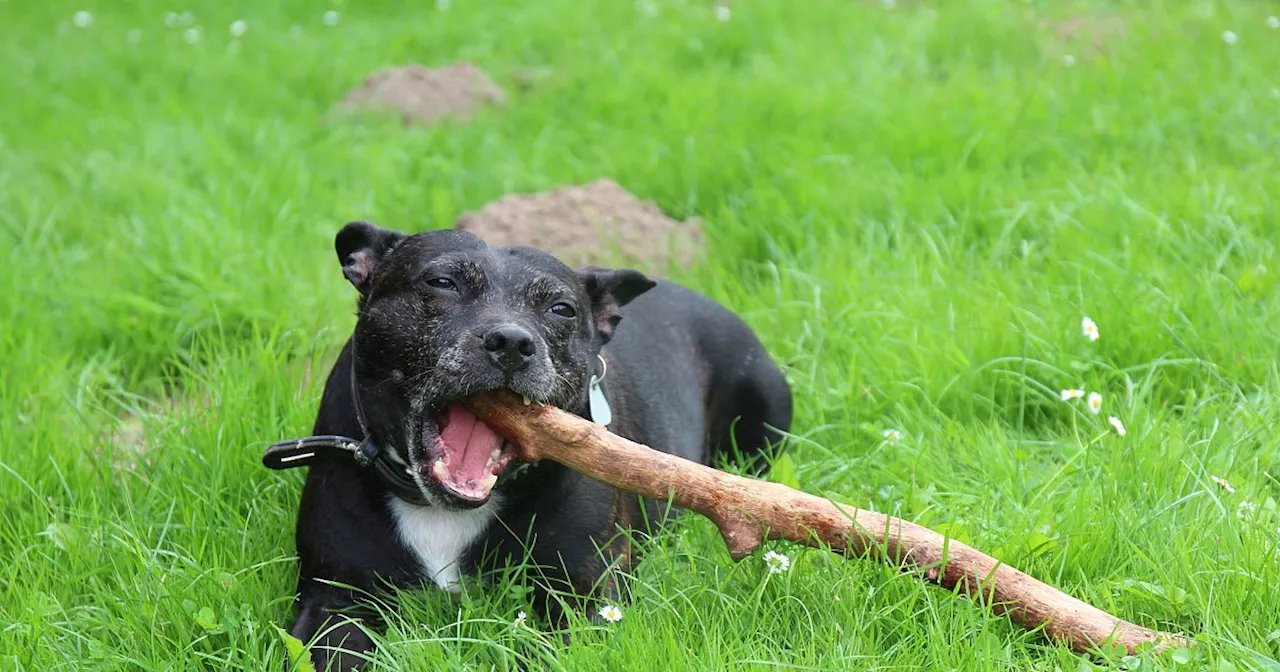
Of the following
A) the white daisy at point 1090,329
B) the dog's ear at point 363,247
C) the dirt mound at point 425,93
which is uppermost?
the dog's ear at point 363,247

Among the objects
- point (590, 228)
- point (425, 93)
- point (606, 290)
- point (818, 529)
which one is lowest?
point (425, 93)

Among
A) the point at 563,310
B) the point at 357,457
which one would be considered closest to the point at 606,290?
the point at 563,310

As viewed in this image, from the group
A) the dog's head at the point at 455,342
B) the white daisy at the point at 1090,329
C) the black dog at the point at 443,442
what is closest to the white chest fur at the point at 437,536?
the black dog at the point at 443,442

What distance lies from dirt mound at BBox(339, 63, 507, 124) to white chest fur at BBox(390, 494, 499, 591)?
4.72 m

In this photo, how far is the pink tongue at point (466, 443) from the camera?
3.13 meters

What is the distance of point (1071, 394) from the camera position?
411cm

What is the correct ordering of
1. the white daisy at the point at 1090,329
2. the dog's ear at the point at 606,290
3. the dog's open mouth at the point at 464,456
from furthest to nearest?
the white daisy at the point at 1090,329, the dog's ear at the point at 606,290, the dog's open mouth at the point at 464,456

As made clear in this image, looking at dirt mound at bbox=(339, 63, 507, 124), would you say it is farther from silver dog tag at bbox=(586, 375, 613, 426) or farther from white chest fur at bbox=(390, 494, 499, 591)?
white chest fur at bbox=(390, 494, 499, 591)

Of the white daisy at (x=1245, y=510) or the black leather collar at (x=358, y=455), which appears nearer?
the black leather collar at (x=358, y=455)

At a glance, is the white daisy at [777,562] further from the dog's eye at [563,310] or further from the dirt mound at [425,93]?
the dirt mound at [425,93]

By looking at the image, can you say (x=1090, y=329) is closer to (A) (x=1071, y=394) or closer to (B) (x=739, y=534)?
(A) (x=1071, y=394)

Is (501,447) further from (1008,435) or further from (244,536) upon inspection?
(1008,435)

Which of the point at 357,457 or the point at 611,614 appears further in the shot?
the point at 357,457

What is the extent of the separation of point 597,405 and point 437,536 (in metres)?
0.54
